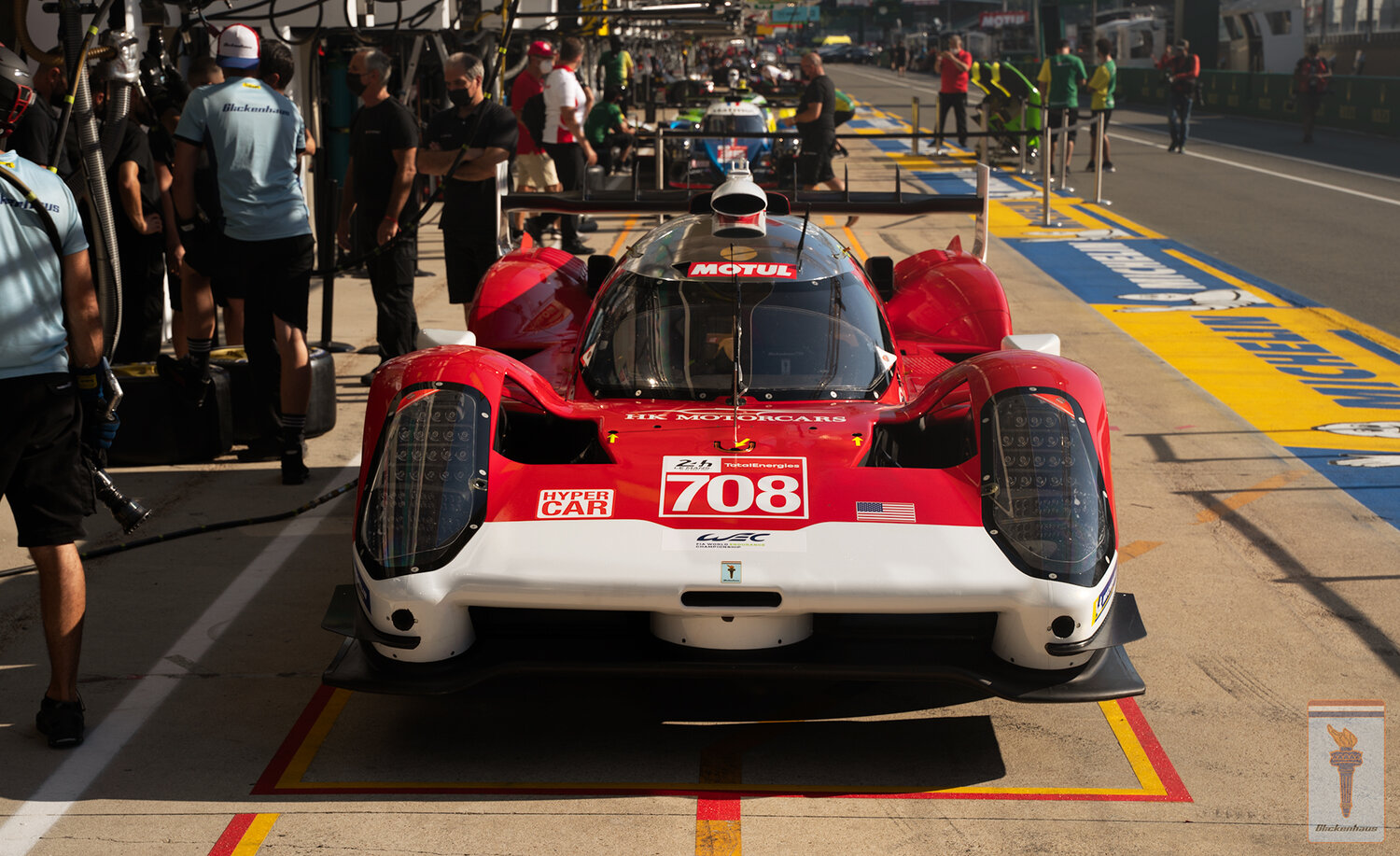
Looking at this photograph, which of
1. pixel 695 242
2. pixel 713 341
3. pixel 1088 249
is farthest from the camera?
pixel 1088 249

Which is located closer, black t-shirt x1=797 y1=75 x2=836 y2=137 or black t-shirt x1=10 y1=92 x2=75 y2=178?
black t-shirt x1=10 y1=92 x2=75 y2=178

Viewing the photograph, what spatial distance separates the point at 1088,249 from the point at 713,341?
1070 cm

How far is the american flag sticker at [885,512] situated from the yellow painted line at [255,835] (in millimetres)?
1788

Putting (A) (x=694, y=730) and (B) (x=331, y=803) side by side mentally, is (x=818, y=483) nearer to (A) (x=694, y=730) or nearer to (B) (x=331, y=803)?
(A) (x=694, y=730)

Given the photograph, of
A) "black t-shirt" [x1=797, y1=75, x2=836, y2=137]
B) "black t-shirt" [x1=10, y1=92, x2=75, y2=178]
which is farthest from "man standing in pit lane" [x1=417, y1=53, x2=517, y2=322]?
"black t-shirt" [x1=797, y1=75, x2=836, y2=137]

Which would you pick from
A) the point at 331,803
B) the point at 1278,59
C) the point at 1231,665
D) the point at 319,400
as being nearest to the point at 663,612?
the point at 331,803

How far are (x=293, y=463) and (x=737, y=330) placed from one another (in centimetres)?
284

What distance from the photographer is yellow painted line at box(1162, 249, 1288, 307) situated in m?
11.9

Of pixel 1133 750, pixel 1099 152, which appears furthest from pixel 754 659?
pixel 1099 152

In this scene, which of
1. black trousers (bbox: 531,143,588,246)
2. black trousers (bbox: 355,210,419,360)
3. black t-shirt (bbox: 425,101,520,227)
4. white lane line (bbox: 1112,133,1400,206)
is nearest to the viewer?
black trousers (bbox: 355,210,419,360)

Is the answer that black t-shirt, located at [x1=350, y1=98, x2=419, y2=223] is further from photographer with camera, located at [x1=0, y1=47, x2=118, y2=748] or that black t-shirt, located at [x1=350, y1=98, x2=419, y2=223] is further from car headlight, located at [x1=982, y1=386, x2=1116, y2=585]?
car headlight, located at [x1=982, y1=386, x2=1116, y2=585]

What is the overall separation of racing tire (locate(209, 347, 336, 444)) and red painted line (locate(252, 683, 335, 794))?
2.78 metres

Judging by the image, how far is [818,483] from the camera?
415 cm

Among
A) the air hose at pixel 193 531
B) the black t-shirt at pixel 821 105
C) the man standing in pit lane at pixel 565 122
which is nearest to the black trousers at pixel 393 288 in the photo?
the air hose at pixel 193 531
